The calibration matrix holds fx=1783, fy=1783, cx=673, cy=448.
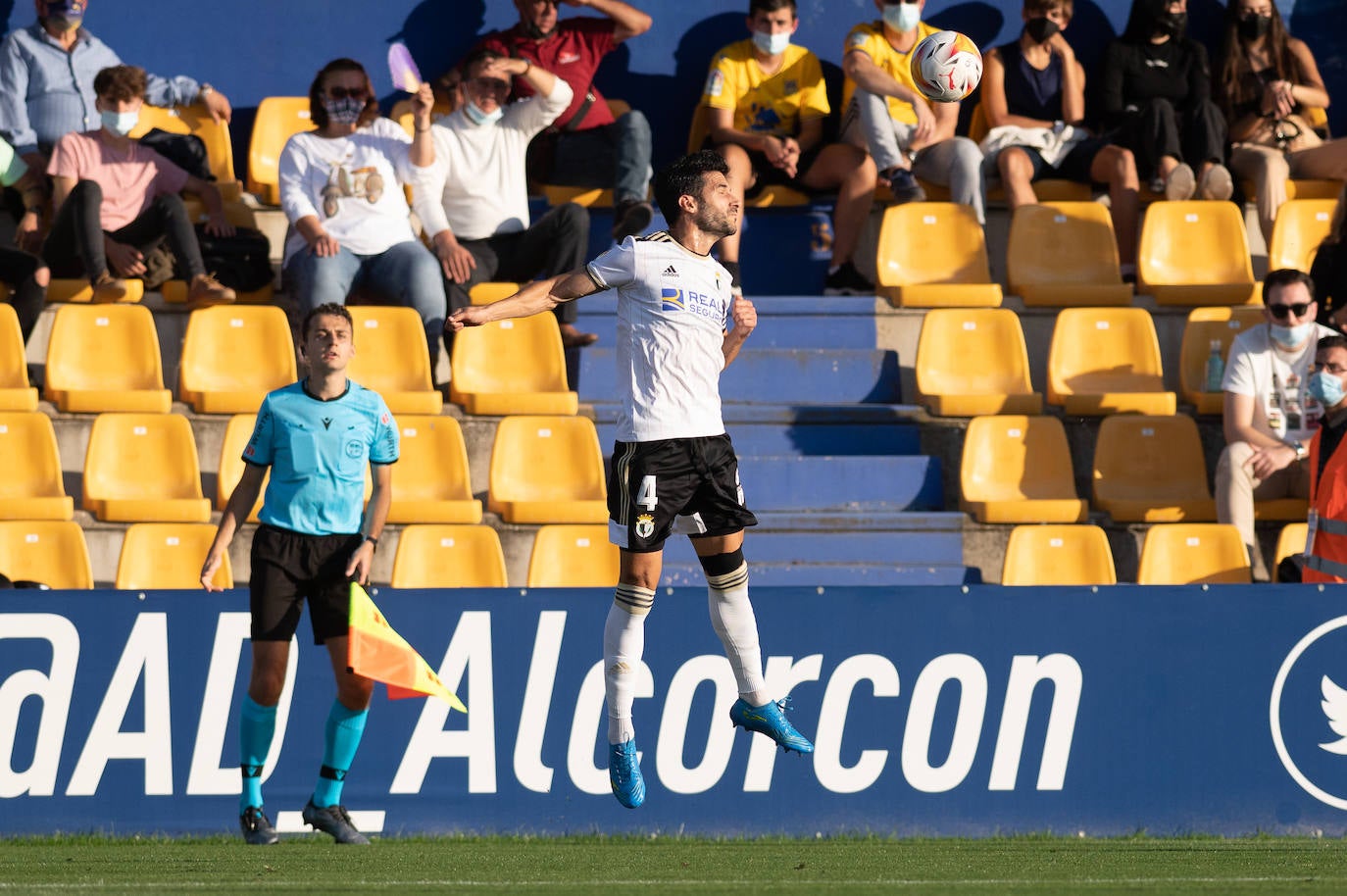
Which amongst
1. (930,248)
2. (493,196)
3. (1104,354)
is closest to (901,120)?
(930,248)

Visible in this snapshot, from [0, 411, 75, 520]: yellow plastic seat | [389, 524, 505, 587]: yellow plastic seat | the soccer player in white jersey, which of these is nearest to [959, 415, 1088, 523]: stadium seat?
Answer: [389, 524, 505, 587]: yellow plastic seat

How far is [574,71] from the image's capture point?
1226 cm

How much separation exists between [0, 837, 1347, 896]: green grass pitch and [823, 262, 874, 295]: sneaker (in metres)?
4.76

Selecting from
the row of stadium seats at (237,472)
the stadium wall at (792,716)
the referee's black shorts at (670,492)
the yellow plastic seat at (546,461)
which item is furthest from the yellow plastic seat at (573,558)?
the referee's black shorts at (670,492)

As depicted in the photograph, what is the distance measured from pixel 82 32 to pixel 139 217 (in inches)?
68.7

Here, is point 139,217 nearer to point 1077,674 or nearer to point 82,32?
point 82,32

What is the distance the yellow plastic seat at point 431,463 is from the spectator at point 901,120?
376cm

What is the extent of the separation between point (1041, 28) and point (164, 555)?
7.07 m

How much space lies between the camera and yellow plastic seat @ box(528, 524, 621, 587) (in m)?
9.05

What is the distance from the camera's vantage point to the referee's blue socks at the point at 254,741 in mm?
7297

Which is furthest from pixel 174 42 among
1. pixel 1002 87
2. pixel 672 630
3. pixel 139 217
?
pixel 672 630

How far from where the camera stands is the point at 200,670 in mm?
7867

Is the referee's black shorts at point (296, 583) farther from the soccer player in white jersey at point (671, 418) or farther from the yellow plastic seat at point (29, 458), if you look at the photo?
the yellow plastic seat at point (29, 458)

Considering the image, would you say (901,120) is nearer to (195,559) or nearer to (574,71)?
(574,71)
